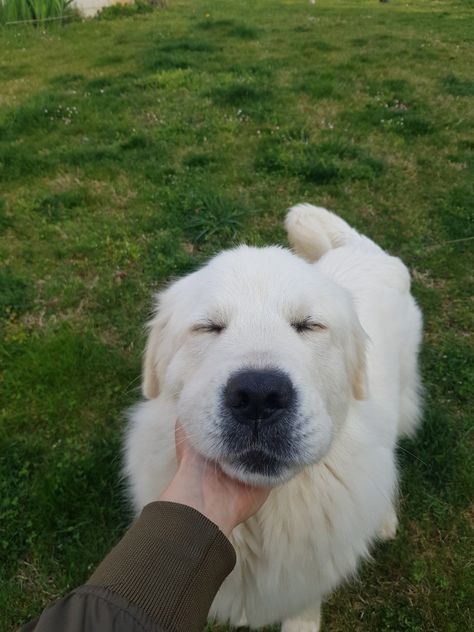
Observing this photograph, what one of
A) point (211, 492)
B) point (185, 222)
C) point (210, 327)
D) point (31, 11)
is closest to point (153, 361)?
point (210, 327)

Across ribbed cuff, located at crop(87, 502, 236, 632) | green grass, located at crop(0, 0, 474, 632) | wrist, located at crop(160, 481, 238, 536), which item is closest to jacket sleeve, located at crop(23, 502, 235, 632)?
ribbed cuff, located at crop(87, 502, 236, 632)

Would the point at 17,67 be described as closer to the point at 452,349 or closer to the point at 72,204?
the point at 72,204

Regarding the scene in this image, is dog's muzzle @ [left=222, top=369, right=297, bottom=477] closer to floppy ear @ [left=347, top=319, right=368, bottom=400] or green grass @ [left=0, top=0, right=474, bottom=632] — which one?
floppy ear @ [left=347, top=319, right=368, bottom=400]

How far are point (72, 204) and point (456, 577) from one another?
170 inches

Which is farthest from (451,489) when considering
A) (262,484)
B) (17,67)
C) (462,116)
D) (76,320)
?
(17,67)

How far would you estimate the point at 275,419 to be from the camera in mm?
1375

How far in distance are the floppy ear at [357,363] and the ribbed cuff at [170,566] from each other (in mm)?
819

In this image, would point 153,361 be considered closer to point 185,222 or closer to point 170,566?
point 170,566

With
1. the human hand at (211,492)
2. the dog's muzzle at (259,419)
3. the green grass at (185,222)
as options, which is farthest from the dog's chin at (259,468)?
the green grass at (185,222)

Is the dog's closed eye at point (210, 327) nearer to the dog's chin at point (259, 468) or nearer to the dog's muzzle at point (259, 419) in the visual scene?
the dog's muzzle at point (259, 419)

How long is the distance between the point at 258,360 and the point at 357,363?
2.21ft

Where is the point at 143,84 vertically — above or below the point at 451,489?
above

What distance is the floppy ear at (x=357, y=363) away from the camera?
1925mm

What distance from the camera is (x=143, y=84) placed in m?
7.32
